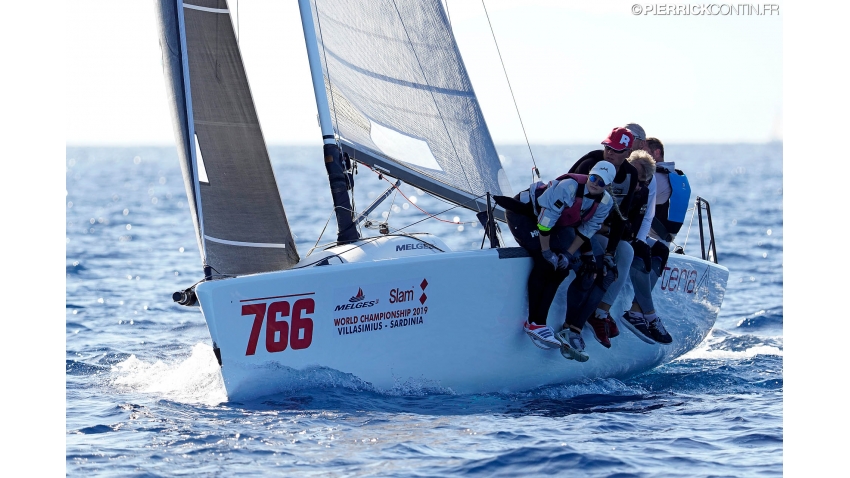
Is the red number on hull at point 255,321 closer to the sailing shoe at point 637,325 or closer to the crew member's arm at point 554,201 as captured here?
the crew member's arm at point 554,201

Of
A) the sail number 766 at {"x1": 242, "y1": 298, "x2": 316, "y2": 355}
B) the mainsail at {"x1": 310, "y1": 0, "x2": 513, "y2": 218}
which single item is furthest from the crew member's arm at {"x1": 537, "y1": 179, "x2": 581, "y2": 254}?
the sail number 766 at {"x1": 242, "y1": 298, "x2": 316, "y2": 355}

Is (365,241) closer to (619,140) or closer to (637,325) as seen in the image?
(619,140)

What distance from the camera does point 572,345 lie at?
241 inches

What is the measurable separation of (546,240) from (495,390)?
0.99 metres

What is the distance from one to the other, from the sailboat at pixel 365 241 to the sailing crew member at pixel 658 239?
11cm

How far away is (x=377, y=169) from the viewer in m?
6.50

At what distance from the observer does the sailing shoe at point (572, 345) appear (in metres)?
6.04

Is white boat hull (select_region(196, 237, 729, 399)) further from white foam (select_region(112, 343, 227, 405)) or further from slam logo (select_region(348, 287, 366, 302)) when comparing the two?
white foam (select_region(112, 343, 227, 405))

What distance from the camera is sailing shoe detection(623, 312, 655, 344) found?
676 cm

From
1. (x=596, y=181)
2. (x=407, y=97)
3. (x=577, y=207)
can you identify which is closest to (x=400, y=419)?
(x=577, y=207)

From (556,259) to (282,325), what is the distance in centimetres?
161

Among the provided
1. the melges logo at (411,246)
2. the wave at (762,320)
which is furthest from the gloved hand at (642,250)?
the wave at (762,320)
